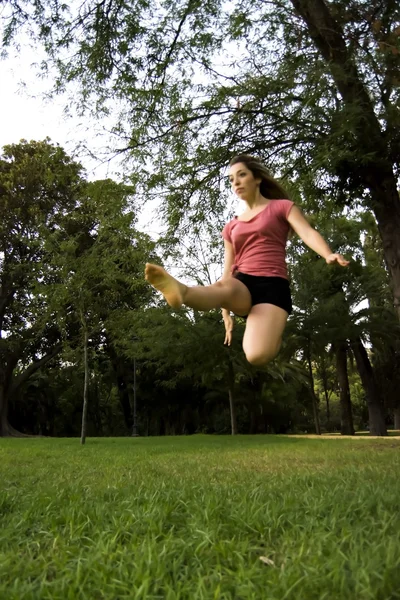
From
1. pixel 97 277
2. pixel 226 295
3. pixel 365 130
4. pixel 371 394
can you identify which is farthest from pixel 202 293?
pixel 371 394

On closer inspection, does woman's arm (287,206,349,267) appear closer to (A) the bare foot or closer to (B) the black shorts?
(B) the black shorts

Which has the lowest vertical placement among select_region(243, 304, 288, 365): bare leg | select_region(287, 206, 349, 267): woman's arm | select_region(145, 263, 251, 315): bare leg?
select_region(243, 304, 288, 365): bare leg

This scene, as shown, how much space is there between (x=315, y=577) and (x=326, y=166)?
582cm

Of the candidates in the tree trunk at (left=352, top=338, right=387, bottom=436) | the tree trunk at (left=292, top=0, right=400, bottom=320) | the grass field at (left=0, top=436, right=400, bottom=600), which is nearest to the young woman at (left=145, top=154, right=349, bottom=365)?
the grass field at (left=0, top=436, right=400, bottom=600)

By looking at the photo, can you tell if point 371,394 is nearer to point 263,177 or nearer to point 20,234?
point 20,234

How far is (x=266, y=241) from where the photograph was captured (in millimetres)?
→ 4051

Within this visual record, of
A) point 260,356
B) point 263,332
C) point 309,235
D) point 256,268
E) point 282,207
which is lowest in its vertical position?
point 260,356

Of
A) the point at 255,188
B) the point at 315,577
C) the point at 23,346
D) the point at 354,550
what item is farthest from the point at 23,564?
the point at 23,346

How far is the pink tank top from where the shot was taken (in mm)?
3998

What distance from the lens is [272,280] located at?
12.9 ft

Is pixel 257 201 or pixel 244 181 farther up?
pixel 244 181

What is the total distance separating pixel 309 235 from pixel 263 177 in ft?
2.56

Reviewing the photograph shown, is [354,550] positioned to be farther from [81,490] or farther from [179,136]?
[179,136]

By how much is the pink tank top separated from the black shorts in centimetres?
4
